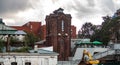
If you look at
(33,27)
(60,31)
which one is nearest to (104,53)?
(60,31)

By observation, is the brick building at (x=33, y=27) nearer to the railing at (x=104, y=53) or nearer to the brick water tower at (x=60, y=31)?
the brick water tower at (x=60, y=31)

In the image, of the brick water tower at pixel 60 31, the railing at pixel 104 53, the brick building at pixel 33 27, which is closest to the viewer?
the railing at pixel 104 53

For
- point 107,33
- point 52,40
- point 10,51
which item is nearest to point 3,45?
point 10,51

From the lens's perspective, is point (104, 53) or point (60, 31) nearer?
point (104, 53)

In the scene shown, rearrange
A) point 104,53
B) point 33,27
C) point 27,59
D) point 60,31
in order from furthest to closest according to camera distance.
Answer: point 33,27, point 60,31, point 104,53, point 27,59

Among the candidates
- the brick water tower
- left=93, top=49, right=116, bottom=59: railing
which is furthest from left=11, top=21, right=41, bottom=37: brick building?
left=93, top=49, right=116, bottom=59: railing

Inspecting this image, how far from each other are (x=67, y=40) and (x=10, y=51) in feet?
91.3

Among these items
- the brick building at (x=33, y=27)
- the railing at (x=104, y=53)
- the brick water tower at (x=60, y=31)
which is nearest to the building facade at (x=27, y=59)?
the railing at (x=104, y=53)

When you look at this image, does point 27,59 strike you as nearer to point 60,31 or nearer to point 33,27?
point 60,31

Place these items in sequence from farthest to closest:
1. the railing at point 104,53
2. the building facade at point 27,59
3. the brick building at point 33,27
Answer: the brick building at point 33,27 → the railing at point 104,53 → the building facade at point 27,59

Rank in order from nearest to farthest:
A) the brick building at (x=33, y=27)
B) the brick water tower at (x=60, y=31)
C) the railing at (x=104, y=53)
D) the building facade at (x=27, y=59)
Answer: the building facade at (x=27, y=59) → the railing at (x=104, y=53) → the brick water tower at (x=60, y=31) → the brick building at (x=33, y=27)

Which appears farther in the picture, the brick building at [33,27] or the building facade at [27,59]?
the brick building at [33,27]

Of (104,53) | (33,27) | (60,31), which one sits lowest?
(104,53)

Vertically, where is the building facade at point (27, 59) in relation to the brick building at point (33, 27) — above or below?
below
